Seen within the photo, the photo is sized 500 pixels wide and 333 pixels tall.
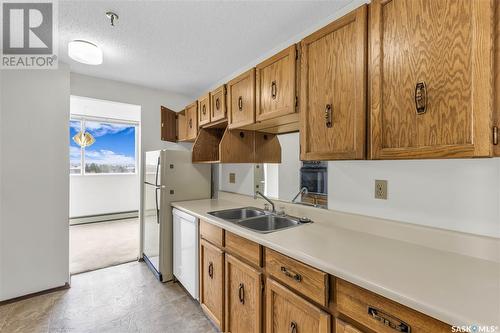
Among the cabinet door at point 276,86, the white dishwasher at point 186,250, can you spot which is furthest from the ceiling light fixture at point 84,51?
the white dishwasher at point 186,250

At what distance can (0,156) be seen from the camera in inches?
86.3

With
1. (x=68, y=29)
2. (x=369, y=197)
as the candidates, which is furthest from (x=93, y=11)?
(x=369, y=197)

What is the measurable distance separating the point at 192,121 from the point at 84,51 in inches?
47.7

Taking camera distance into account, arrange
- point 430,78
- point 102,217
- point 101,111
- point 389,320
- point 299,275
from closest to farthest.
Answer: point 389,320 < point 430,78 < point 299,275 < point 101,111 < point 102,217

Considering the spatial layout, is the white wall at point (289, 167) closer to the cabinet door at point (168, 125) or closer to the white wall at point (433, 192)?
the white wall at point (433, 192)

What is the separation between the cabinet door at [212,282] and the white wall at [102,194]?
156 inches

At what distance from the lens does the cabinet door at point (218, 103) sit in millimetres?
2238

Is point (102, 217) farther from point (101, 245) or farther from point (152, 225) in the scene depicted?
point (152, 225)

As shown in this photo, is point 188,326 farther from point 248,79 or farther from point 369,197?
point 248,79

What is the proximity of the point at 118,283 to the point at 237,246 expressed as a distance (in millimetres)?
1802

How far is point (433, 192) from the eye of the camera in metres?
1.24

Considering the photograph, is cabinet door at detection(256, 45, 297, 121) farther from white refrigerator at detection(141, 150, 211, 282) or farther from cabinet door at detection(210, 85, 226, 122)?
white refrigerator at detection(141, 150, 211, 282)

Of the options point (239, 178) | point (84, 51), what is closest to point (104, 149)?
point (84, 51)

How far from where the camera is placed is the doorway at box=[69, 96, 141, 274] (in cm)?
475
